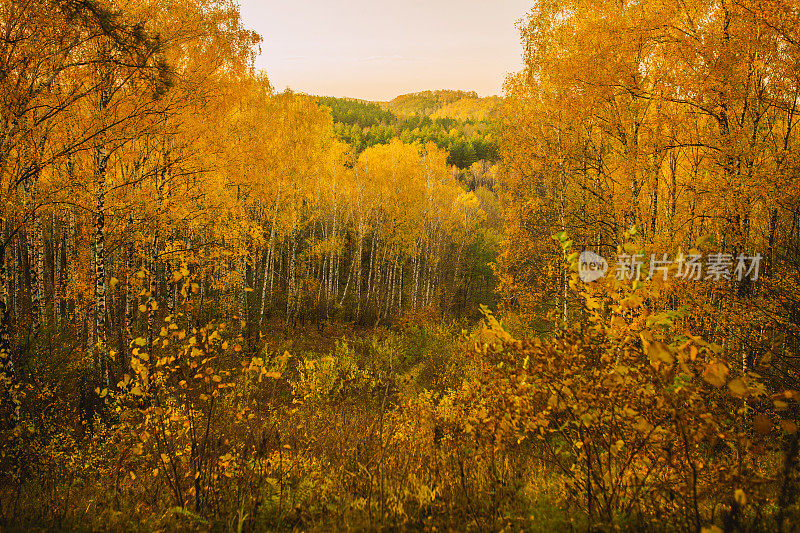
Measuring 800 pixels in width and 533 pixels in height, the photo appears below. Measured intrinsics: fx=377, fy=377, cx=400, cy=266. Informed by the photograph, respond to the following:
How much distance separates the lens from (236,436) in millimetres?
7059

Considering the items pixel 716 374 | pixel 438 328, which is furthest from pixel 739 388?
pixel 438 328

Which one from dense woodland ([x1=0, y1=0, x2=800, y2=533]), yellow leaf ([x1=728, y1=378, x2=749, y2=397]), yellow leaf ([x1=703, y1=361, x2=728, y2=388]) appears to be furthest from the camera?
dense woodland ([x1=0, y1=0, x2=800, y2=533])

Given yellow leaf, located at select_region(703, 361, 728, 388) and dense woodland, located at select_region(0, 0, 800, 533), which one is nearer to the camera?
yellow leaf, located at select_region(703, 361, 728, 388)

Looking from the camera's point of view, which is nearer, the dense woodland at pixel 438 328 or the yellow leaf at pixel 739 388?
the yellow leaf at pixel 739 388

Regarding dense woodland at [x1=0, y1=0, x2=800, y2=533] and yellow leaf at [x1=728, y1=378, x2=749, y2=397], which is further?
dense woodland at [x1=0, y1=0, x2=800, y2=533]

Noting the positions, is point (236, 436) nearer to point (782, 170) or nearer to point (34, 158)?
point (34, 158)

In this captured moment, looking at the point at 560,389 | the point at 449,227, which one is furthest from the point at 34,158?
the point at 449,227

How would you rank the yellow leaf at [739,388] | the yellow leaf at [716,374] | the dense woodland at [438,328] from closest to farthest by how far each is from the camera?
1. the yellow leaf at [739,388]
2. the yellow leaf at [716,374]
3. the dense woodland at [438,328]

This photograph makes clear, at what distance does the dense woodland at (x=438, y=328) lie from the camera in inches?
119

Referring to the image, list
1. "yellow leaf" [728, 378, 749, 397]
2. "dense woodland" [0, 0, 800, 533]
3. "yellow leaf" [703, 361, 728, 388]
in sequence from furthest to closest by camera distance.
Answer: "dense woodland" [0, 0, 800, 533]
"yellow leaf" [703, 361, 728, 388]
"yellow leaf" [728, 378, 749, 397]

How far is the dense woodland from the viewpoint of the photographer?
3025 mm

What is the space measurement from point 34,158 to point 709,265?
481 inches

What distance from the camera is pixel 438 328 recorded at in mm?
16688

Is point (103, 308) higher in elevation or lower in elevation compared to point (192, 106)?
lower
